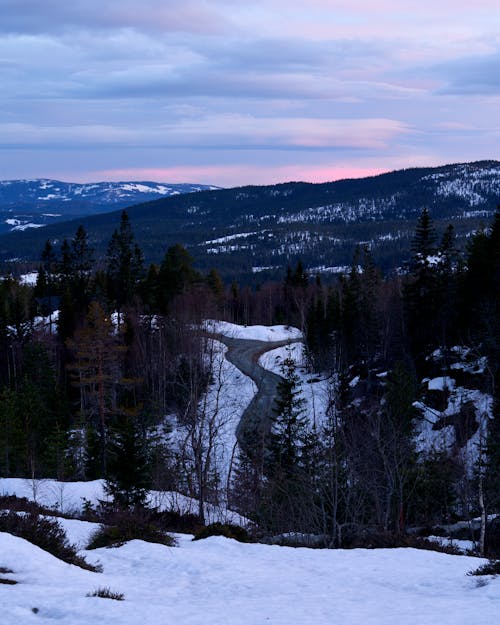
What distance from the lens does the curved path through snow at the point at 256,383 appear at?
40078 mm

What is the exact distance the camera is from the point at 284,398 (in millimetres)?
34938

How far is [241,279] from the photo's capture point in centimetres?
19312

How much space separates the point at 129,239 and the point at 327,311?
24866mm

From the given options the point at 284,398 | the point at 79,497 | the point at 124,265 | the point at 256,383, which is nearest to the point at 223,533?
the point at 79,497

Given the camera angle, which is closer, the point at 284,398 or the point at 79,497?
the point at 79,497

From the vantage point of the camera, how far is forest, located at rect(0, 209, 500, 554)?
953 inches

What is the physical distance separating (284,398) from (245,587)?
24056mm

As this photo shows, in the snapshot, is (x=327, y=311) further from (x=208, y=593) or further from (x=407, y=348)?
(x=208, y=593)

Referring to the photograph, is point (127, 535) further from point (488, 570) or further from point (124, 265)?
point (124, 265)

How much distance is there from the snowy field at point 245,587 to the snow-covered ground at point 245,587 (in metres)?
0.02

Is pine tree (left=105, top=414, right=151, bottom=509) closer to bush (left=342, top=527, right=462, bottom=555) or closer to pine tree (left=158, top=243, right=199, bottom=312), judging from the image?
bush (left=342, top=527, right=462, bottom=555)

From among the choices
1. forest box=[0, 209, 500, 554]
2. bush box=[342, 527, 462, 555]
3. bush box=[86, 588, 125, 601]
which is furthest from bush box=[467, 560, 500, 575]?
bush box=[86, 588, 125, 601]

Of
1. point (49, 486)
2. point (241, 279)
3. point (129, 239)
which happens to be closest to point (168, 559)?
point (49, 486)

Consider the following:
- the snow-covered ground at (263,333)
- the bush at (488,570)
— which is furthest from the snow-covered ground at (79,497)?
the snow-covered ground at (263,333)
